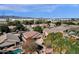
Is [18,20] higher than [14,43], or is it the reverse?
[18,20]

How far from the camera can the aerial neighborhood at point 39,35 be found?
3.57ft

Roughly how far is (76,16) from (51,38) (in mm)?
278

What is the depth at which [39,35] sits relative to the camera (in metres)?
1.10

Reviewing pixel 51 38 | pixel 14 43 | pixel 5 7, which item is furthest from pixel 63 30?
pixel 5 7

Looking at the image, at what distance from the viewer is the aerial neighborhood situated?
3.57 ft

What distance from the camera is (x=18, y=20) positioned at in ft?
3.61

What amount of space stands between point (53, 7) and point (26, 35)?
330mm
